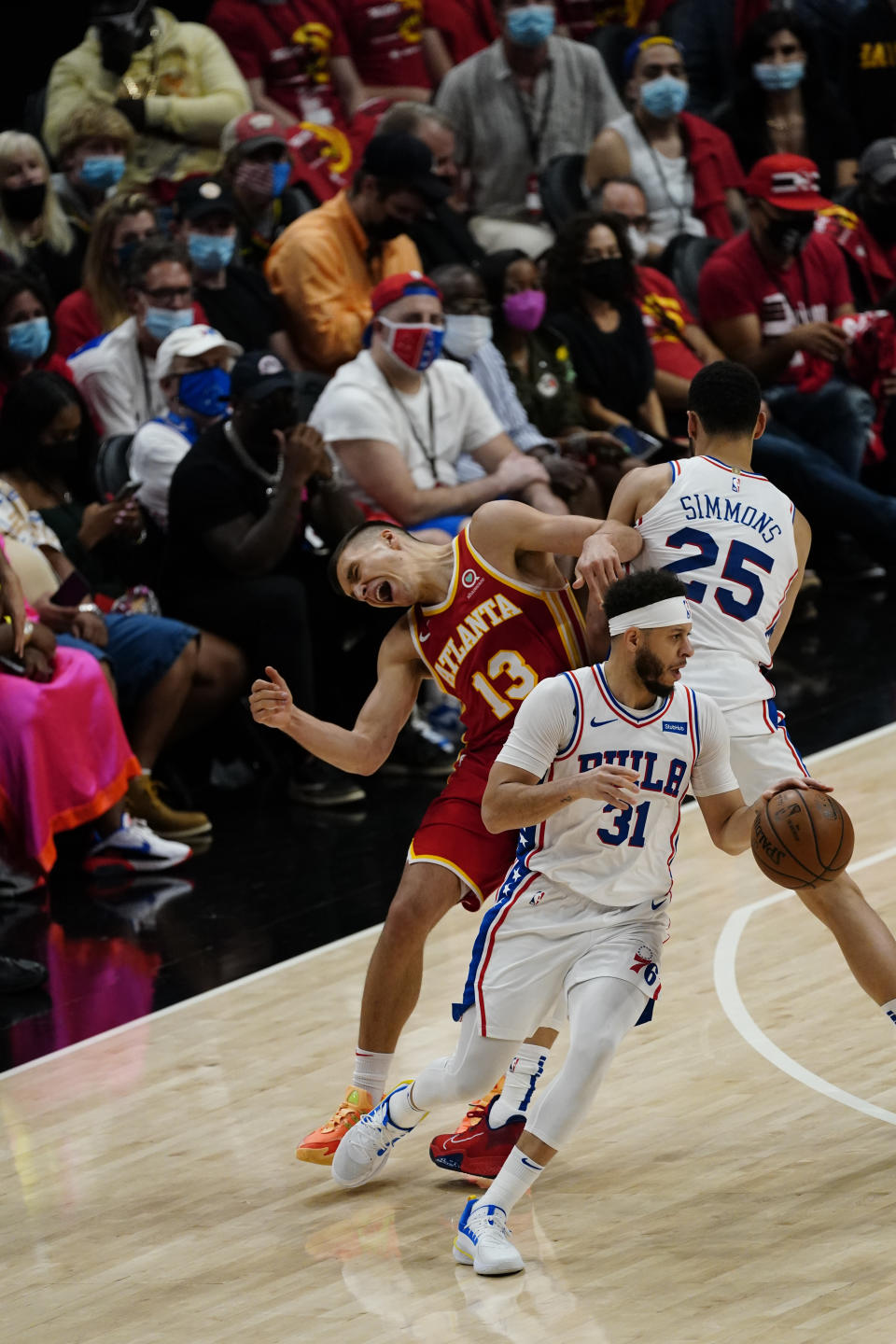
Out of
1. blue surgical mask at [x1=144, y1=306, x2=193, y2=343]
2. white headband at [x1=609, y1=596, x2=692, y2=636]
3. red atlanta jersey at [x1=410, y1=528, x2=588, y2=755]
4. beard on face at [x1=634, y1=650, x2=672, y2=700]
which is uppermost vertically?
white headband at [x1=609, y1=596, x2=692, y2=636]

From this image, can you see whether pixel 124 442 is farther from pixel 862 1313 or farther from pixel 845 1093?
pixel 862 1313

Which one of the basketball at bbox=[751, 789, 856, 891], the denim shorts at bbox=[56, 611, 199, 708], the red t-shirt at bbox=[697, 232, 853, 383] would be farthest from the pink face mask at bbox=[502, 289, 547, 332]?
the basketball at bbox=[751, 789, 856, 891]

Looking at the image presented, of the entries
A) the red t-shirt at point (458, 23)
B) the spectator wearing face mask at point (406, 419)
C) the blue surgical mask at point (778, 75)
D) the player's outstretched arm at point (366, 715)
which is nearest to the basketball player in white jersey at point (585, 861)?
the player's outstretched arm at point (366, 715)

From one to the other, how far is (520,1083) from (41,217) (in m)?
5.46

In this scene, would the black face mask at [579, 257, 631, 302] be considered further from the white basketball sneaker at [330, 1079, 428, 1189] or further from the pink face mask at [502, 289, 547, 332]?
the white basketball sneaker at [330, 1079, 428, 1189]

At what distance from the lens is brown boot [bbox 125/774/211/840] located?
7004mm

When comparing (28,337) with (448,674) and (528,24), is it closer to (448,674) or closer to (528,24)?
(448,674)

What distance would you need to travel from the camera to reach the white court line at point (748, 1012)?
4.64 m

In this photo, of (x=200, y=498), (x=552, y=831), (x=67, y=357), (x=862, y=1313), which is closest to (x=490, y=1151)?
(x=552, y=831)

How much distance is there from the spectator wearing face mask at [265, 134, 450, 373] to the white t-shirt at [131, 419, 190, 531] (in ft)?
3.98

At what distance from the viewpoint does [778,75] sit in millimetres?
10664

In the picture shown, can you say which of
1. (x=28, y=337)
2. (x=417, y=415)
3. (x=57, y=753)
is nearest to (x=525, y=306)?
(x=417, y=415)

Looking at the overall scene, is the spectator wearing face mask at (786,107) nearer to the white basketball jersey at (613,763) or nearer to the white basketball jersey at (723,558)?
the white basketball jersey at (723,558)

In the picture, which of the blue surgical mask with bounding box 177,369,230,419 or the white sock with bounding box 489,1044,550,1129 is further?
the blue surgical mask with bounding box 177,369,230,419
